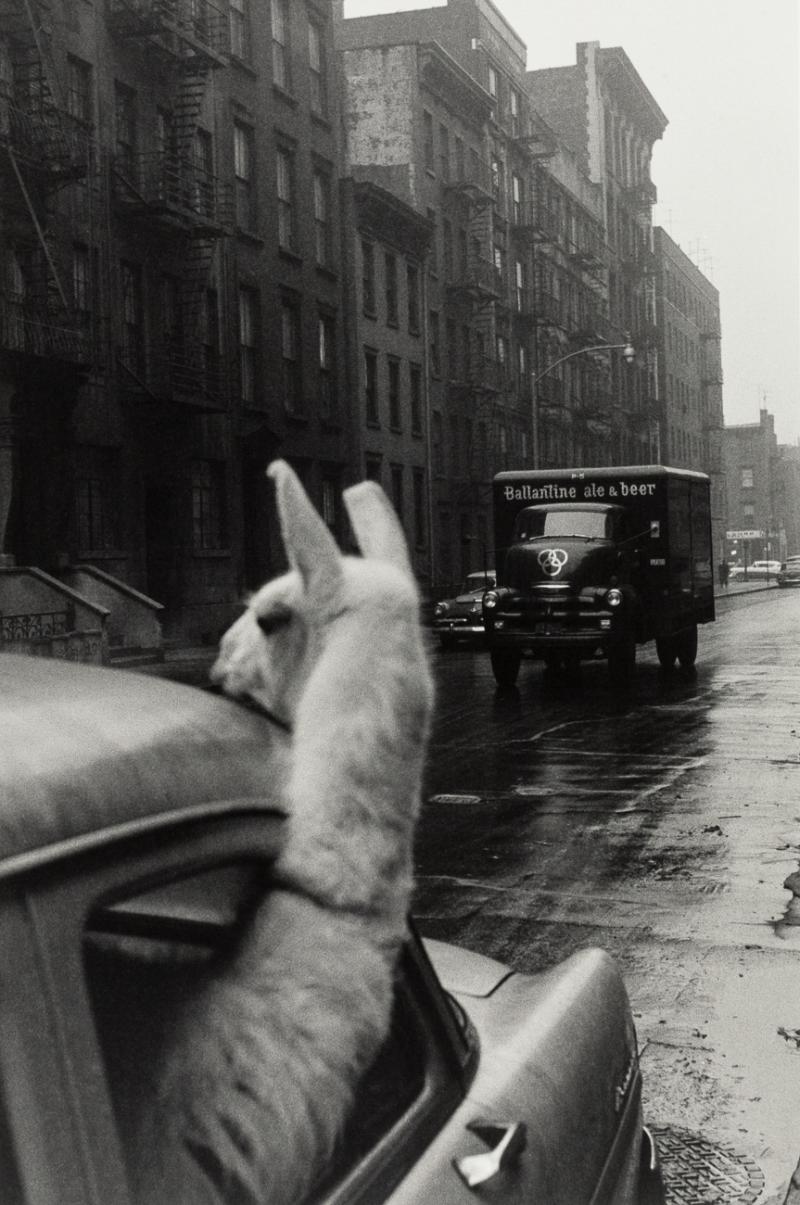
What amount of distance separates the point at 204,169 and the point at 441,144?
21948mm

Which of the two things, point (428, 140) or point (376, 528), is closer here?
point (376, 528)

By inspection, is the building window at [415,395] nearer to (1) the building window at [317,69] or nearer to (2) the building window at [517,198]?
(1) the building window at [317,69]

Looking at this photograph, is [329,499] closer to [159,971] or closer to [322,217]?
[322,217]

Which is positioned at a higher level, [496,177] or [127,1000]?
[496,177]


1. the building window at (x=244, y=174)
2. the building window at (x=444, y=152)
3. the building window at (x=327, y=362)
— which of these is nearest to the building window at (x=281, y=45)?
the building window at (x=244, y=174)

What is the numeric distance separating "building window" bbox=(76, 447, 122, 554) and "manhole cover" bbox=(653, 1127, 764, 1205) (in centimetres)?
2458

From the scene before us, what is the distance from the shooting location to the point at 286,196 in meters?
38.6

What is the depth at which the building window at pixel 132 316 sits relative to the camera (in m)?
29.5

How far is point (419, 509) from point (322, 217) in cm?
1004

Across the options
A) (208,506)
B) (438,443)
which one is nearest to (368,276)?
(438,443)

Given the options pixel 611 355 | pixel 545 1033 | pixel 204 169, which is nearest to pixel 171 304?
pixel 204 169

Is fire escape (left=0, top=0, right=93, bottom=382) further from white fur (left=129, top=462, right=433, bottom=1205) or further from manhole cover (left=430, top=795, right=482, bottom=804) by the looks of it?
white fur (left=129, top=462, right=433, bottom=1205)

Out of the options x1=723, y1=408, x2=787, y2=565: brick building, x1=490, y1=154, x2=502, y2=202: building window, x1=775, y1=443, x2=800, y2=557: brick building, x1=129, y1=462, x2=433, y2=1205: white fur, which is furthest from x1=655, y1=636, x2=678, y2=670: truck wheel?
x1=775, y1=443, x2=800, y2=557: brick building

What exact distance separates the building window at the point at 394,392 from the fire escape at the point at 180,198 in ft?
42.5
